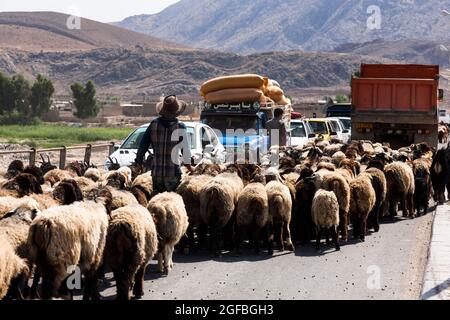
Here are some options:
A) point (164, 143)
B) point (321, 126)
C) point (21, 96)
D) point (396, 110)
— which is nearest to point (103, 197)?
point (164, 143)

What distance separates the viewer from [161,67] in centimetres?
15312

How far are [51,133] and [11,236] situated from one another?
1767 inches

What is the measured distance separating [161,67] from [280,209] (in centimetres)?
14258

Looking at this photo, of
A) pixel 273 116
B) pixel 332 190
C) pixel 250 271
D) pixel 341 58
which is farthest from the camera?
pixel 341 58

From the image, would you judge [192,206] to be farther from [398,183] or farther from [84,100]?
[84,100]

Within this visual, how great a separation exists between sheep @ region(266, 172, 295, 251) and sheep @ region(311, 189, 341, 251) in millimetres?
365

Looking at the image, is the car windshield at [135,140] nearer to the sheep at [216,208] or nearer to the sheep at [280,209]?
the sheep at [280,209]

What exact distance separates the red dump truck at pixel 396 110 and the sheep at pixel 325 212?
13.6 metres

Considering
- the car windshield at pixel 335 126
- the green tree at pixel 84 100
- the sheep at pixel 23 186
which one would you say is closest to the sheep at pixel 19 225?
the sheep at pixel 23 186

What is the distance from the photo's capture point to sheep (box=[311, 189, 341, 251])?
1225cm

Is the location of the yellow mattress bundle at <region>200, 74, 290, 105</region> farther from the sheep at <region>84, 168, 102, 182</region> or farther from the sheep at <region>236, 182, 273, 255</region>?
the sheep at <region>236, 182, 273, 255</region>
